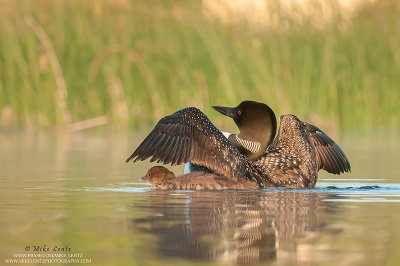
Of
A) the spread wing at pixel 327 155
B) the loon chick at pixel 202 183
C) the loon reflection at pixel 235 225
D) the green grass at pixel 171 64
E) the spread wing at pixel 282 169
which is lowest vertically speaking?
the loon reflection at pixel 235 225

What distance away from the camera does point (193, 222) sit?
4.75 m

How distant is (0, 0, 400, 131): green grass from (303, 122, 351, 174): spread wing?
5.39m

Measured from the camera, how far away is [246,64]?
1410cm

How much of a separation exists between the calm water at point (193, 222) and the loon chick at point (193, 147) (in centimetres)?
37

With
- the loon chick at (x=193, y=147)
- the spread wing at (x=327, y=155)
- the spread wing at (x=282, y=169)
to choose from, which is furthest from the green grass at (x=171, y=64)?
the loon chick at (x=193, y=147)

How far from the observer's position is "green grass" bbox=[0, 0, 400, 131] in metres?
13.9

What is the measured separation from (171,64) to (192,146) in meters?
7.57

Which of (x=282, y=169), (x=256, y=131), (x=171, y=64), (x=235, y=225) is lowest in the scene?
(x=235, y=225)

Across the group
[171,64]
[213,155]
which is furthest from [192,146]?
[171,64]

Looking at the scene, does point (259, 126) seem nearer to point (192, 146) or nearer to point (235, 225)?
point (192, 146)

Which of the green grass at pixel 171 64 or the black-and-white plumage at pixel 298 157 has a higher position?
the green grass at pixel 171 64

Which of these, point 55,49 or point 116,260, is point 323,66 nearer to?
point 55,49

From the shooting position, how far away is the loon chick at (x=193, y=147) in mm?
6941

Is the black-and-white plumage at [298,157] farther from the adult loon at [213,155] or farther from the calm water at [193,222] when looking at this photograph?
the calm water at [193,222]
